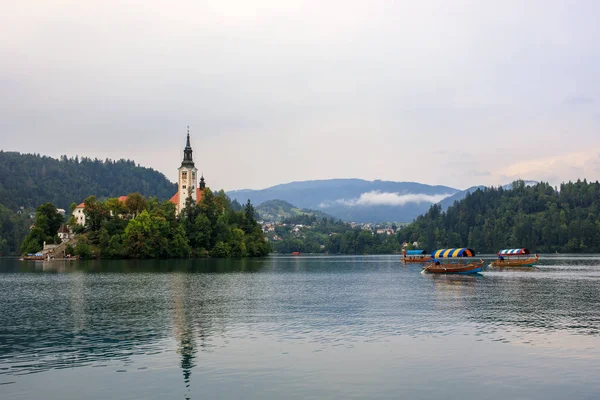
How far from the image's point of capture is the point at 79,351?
33969 millimetres

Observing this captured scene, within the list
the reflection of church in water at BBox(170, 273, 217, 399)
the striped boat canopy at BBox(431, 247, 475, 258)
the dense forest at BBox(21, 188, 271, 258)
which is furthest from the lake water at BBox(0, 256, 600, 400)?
the dense forest at BBox(21, 188, 271, 258)

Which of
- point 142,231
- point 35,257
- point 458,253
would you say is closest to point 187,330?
point 458,253

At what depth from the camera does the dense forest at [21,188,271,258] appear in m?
175

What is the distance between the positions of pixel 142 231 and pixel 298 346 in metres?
145

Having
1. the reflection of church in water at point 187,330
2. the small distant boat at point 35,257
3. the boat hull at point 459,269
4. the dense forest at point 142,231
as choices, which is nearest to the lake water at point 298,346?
the reflection of church in water at point 187,330

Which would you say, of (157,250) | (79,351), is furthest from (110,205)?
(79,351)

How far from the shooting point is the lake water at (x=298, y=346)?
26469 mm

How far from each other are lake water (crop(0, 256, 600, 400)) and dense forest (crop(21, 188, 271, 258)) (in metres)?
111

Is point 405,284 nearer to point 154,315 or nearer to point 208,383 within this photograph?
point 154,315

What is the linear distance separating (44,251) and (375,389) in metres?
175

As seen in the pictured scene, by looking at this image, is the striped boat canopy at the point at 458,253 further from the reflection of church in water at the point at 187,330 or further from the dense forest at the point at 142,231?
the dense forest at the point at 142,231

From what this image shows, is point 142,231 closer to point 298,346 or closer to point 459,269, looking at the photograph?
point 459,269

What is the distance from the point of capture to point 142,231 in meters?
173

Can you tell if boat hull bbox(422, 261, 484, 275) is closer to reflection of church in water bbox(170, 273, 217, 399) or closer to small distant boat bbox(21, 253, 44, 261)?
reflection of church in water bbox(170, 273, 217, 399)
